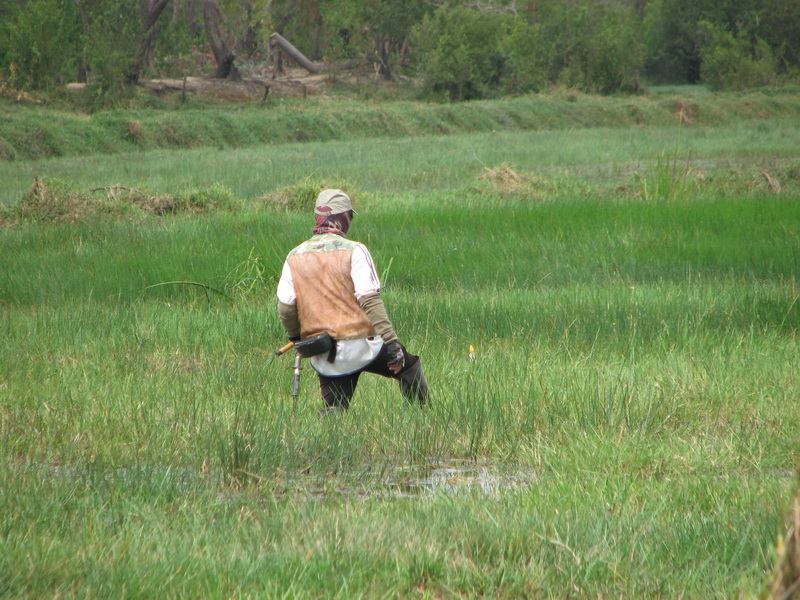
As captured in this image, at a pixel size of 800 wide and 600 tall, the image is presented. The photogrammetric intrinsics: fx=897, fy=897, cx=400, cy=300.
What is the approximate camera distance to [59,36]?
29828mm

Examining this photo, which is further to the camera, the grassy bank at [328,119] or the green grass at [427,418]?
the grassy bank at [328,119]

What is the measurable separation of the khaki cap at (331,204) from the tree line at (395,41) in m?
27.7

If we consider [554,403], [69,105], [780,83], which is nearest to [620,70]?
[780,83]

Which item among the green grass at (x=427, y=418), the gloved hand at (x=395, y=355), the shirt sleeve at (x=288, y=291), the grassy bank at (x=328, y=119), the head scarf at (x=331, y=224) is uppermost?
the head scarf at (x=331, y=224)

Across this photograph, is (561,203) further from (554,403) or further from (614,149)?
(614,149)

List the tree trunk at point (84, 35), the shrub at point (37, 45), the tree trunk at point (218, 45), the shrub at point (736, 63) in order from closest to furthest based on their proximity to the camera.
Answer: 1. the shrub at point (37, 45)
2. the tree trunk at point (84, 35)
3. the tree trunk at point (218, 45)
4. the shrub at point (736, 63)

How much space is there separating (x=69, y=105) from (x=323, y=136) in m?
8.74

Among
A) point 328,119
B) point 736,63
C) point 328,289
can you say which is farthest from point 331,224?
point 736,63

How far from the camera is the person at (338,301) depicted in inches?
185

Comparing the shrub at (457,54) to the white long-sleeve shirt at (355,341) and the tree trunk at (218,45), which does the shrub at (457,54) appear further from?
the white long-sleeve shirt at (355,341)

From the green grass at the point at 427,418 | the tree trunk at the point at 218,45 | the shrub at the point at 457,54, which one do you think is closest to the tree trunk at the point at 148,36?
the tree trunk at the point at 218,45

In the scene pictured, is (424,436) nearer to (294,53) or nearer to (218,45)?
(218,45)

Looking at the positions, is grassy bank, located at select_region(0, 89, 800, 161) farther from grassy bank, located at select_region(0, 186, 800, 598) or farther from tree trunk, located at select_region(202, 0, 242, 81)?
grassy bank, located at select_region(0, 186, 800, 598)

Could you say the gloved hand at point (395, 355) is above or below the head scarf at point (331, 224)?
below
